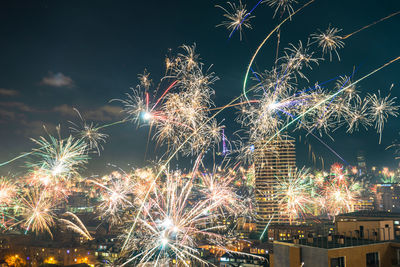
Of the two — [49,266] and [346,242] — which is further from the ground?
[346,242]

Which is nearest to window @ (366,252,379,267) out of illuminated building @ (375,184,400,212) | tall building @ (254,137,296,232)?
tall building @ (254,137,296,232)

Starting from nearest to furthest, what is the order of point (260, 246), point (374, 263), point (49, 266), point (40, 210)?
point (374, 263) → point (49, 266) → point (40, 210) → point (260, 246)

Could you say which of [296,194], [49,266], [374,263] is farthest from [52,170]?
[296,194]

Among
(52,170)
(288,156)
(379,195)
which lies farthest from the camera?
(379,195)

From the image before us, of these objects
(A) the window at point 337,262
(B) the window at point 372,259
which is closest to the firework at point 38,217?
(A) the window at point 337,262

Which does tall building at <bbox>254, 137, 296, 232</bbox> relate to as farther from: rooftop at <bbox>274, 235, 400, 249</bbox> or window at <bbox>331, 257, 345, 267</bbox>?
window at <bbox>331, 257, 345, 267</bbox>

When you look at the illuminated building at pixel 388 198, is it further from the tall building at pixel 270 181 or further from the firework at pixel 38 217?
the firework at pixel 38 217

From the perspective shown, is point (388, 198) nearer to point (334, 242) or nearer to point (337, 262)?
point (334, 242)

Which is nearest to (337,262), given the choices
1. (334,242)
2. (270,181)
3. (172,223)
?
(334,242)

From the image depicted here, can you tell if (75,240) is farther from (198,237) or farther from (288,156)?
(288,156)
